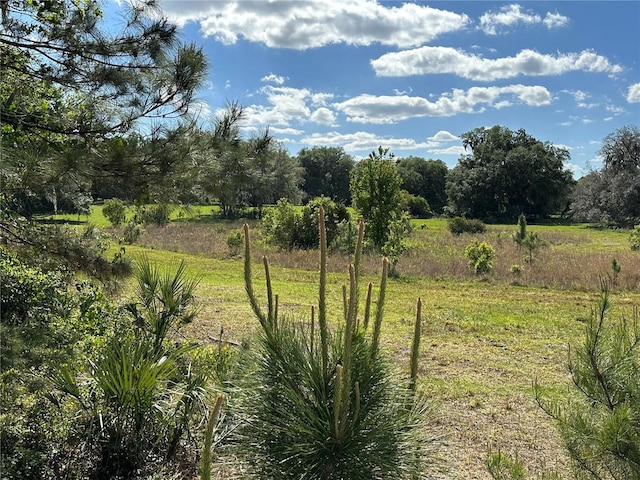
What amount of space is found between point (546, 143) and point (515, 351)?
53.0 meters

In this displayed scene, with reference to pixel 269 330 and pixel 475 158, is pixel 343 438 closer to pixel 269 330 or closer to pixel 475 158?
pixel 269 330

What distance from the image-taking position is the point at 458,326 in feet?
29.3

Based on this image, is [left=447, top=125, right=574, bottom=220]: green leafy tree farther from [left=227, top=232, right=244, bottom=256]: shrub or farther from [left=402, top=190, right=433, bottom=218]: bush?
[left=227, top=232, right=244, bottom=256]: shrub

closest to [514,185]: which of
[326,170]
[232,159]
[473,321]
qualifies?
[326,170]

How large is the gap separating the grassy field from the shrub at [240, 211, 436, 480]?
0.53 ft

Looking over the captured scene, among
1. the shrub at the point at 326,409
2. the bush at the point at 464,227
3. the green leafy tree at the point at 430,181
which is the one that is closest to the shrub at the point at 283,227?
the bush at the point at 464,227

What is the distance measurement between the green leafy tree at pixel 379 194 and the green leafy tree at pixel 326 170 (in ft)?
143

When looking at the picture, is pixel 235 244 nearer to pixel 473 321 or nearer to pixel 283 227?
pixel 283 227

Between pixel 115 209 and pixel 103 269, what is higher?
pixel 115 209

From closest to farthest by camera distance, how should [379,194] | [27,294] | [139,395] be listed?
[139,395] < [27,294] < [379,194]

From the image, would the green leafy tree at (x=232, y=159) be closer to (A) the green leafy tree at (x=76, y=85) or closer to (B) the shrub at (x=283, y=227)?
(A) the green leafy tree at (x=76, y=85)

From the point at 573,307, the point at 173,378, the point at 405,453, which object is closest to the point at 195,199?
the point at 173,378

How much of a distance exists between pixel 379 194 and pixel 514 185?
127 feet

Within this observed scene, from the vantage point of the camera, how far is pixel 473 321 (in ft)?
30.6
